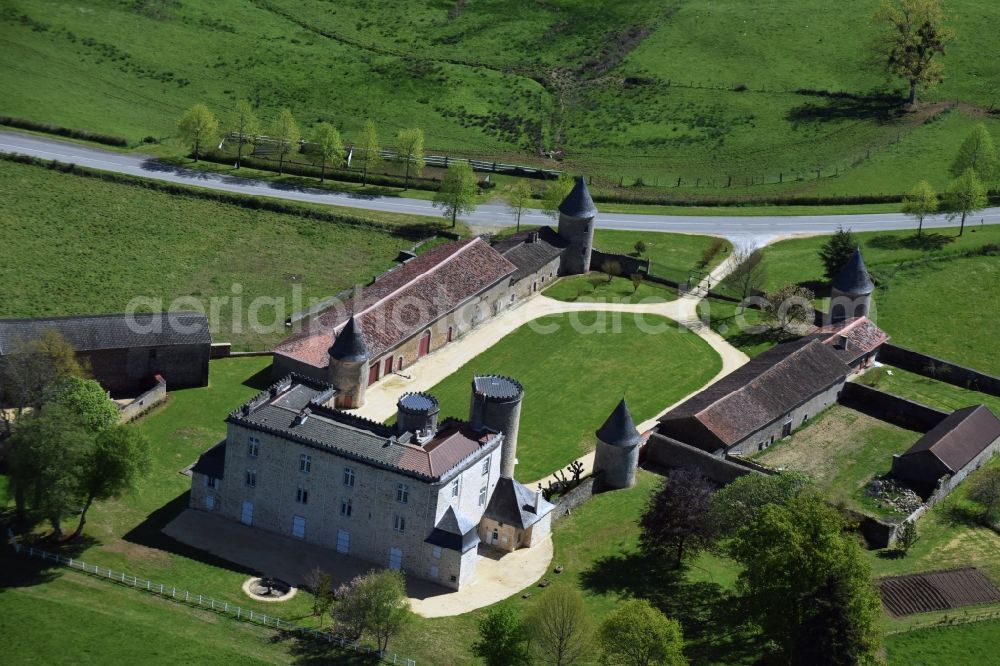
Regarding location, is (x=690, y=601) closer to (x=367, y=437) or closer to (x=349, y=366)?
(x=367, y=437)

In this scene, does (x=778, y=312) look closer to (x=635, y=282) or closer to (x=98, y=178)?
(x=635, y=282)

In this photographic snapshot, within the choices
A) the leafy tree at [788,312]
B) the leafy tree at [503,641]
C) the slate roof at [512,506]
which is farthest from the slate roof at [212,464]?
the leafy tree at [788,312]

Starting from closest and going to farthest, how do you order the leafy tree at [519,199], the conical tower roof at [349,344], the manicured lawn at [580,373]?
the conical tower roof at [349,344] < the manicured lawn at [580,373] < the leafy tree at [519,199]

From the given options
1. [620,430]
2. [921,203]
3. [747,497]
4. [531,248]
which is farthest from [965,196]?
[747,497]

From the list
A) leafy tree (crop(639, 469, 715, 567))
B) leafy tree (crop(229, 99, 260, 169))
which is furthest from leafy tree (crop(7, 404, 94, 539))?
leafy tree (crop(229, 99, 260, 169))

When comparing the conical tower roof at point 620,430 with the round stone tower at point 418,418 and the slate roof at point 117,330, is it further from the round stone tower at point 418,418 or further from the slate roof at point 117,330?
the slate roof at point 117,330

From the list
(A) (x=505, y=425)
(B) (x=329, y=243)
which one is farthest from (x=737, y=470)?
(B) (x=329, y=243)
